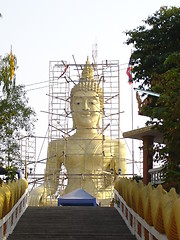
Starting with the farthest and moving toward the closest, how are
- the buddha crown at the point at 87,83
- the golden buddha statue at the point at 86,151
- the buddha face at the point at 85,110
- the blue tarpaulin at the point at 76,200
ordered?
the buddha crown at the point at 87,83 → the buddha face at the point at 85,110 → the golden buddha statue at the point at 86,151 → the blue tarpaulin at the point at 76,200

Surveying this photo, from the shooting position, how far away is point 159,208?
7.67 meters

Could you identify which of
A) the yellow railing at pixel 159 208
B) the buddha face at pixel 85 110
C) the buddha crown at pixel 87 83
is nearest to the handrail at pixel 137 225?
the yellow railing at pixel 159 208

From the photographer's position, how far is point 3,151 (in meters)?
18.0

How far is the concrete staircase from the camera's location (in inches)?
439

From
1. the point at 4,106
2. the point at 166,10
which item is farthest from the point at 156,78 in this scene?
the point at 4,106

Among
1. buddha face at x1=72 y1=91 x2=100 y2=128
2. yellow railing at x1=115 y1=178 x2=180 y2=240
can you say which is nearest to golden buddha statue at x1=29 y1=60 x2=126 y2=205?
buddha face at x1=72 y1=91 x2=100 y2=128

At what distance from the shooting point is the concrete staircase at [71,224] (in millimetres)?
11141

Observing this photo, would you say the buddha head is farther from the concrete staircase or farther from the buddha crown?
the concrete staircase

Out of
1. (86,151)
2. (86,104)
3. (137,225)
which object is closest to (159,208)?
(137,225)

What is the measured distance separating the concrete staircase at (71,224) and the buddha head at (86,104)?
44.5 feet

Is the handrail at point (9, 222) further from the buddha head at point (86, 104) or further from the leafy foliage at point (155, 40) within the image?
the buddha head at point (86, 104)

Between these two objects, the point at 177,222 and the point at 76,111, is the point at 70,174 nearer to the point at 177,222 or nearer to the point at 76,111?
the point at 76,111

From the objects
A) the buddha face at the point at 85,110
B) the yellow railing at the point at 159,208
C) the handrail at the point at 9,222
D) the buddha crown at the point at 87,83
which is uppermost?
the buddha crown at the point at 87,83

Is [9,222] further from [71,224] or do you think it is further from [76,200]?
[76,200]
